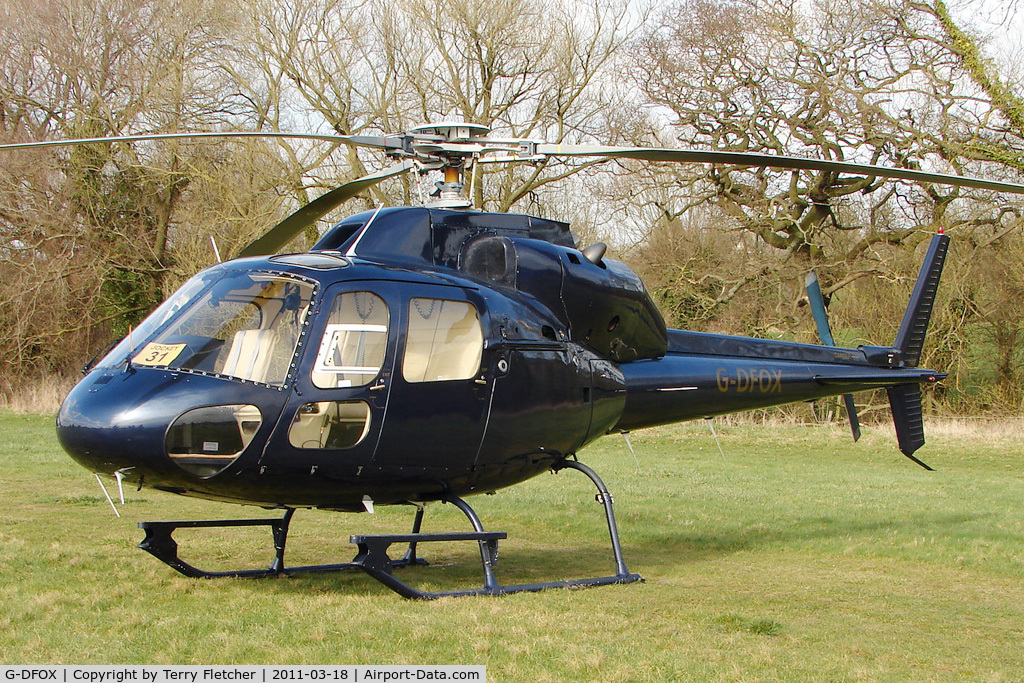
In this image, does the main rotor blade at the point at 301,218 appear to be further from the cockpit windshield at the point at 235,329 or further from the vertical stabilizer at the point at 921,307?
the vertical stabilizer at the point at 921,307

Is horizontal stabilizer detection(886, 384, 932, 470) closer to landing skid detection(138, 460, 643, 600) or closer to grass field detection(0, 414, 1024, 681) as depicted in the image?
grass field detection(0, 414, 1024, 681)

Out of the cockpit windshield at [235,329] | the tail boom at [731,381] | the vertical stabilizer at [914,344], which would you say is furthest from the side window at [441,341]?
the vertical stabilizer at [914,344]

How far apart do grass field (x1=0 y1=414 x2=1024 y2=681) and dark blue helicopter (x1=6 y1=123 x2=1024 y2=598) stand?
2.12 feet

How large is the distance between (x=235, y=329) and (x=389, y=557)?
2.27 meters

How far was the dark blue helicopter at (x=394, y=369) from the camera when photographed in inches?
251

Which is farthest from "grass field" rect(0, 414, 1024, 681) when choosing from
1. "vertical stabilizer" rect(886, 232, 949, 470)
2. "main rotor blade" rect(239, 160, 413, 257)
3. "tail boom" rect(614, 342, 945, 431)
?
"main rotor blade" rect(239, 160, 413, 257)

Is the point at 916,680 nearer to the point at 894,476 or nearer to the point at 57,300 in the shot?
the point at 894,476

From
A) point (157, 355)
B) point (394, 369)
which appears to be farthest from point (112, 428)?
point (394, 369)

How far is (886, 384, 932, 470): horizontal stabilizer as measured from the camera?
36.7 feet

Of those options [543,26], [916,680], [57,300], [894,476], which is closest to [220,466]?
[916,680]

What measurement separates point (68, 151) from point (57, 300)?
4.51 metres

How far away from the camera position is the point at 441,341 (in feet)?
23.7

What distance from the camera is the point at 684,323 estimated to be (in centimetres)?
2747

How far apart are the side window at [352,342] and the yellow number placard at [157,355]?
37.2 inches
